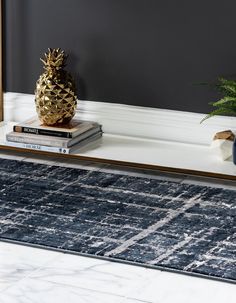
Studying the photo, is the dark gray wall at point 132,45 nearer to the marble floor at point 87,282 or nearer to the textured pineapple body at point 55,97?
the textured pineapple body at point 55,97

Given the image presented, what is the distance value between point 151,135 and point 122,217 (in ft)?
3.31

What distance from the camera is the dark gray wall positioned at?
4152 mm

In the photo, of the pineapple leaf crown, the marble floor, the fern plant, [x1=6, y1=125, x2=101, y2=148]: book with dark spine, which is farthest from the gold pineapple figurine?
the marble floor

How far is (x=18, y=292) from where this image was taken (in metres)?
2.79

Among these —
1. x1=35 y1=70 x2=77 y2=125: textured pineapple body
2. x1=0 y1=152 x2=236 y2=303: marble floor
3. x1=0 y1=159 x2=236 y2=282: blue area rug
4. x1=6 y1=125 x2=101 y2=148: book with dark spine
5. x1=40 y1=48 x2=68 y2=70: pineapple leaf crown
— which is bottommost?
x1=0 y1=152 x2=236 y2=303: marble floor

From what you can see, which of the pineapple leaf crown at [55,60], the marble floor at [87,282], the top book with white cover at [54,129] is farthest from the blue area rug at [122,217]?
the pineapple leaf crown at [55,60]

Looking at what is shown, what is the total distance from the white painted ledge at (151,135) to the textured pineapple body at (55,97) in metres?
0.20

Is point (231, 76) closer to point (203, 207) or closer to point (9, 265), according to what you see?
point (203, 207)

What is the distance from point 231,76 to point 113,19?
610mm

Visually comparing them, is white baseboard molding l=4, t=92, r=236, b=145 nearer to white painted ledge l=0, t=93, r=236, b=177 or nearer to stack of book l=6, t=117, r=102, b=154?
white painted ledge l=0, t=93, r=236, b=177

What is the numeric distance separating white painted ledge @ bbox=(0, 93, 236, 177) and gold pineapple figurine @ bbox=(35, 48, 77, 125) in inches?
8.0

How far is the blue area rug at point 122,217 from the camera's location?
3088mm

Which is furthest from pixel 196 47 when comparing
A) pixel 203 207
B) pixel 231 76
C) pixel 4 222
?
pixel 4 222

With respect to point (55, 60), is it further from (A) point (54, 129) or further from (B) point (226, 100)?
(B) point (226, 100)
